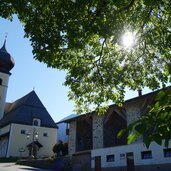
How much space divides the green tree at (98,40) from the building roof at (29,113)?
3683 centimetres

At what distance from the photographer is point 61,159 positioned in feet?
109

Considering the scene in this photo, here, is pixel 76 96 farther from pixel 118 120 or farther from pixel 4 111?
pixel 4 111

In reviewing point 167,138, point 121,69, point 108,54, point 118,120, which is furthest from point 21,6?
point 118,120

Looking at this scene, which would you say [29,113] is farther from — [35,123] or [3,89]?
[3,89]

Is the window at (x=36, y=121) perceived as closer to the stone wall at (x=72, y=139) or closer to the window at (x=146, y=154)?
the stone wall at (x=72, y=139)

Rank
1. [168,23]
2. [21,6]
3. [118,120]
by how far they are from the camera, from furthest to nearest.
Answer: [118,120] → [168,23] → [21,6]

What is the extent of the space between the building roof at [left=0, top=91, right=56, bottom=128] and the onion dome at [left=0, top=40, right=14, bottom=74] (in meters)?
7.68

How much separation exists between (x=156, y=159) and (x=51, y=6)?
1852cm

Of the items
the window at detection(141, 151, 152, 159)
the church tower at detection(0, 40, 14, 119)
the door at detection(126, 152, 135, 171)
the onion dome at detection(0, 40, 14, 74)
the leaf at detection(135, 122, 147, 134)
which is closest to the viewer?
the leaf at detection(135, 122, 147, 134)

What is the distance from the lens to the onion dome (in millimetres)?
56484

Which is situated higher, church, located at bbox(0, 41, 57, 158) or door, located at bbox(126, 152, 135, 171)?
church, located at bbox(0, 41, 57, 158)

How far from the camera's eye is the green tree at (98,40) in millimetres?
8578

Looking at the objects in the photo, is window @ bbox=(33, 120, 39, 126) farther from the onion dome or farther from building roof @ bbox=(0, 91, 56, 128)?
the onion dome

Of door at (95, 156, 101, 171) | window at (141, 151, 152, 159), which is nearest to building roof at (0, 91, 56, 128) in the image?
door at (95, 156, 101, 171)
